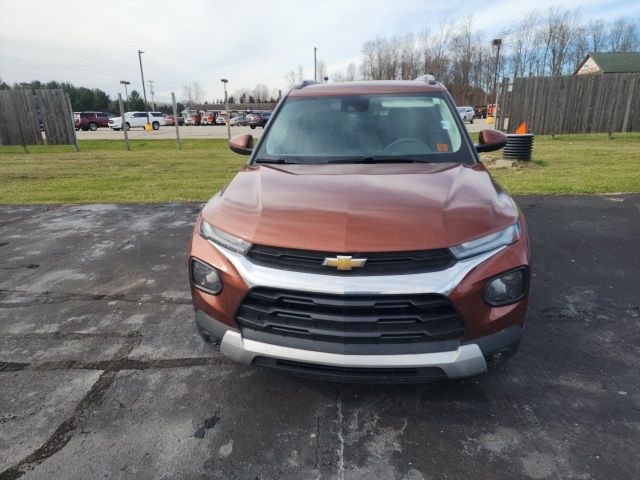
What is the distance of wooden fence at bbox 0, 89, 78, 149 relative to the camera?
17.4 metres

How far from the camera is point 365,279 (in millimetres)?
1975

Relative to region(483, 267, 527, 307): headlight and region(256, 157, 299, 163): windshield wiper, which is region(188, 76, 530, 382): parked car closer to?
region(483, 267, 527, 307): headlight

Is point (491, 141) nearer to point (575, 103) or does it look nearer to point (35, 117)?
point (575, 103)

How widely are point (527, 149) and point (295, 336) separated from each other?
34.9ft

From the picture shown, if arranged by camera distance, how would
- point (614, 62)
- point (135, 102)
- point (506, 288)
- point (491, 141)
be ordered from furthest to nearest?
point (135, 102) → point (614, 62) → point (491, 141) → point (506, 288)

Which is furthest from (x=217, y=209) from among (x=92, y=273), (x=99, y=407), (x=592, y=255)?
(x=592, y=255)

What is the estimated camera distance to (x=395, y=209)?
7.39 feet

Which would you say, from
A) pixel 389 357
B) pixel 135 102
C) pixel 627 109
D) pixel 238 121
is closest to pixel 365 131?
pixel 389 357

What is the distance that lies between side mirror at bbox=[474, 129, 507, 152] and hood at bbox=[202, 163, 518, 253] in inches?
37.4

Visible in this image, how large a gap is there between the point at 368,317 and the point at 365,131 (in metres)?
1.93

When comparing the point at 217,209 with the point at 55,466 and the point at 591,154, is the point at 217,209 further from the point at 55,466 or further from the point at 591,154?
the point at 591,154

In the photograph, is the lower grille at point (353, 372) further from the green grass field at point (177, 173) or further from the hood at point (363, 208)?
the green grass field at point (177, 173)

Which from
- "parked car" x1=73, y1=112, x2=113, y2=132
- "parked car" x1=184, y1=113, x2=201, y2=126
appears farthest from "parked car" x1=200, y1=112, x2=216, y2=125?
"parked car" x1=73, y1=112, x2=113, y2=132

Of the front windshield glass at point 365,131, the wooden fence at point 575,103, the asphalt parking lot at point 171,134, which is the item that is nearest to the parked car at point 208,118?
the asphalt parking lot at point 171,134
